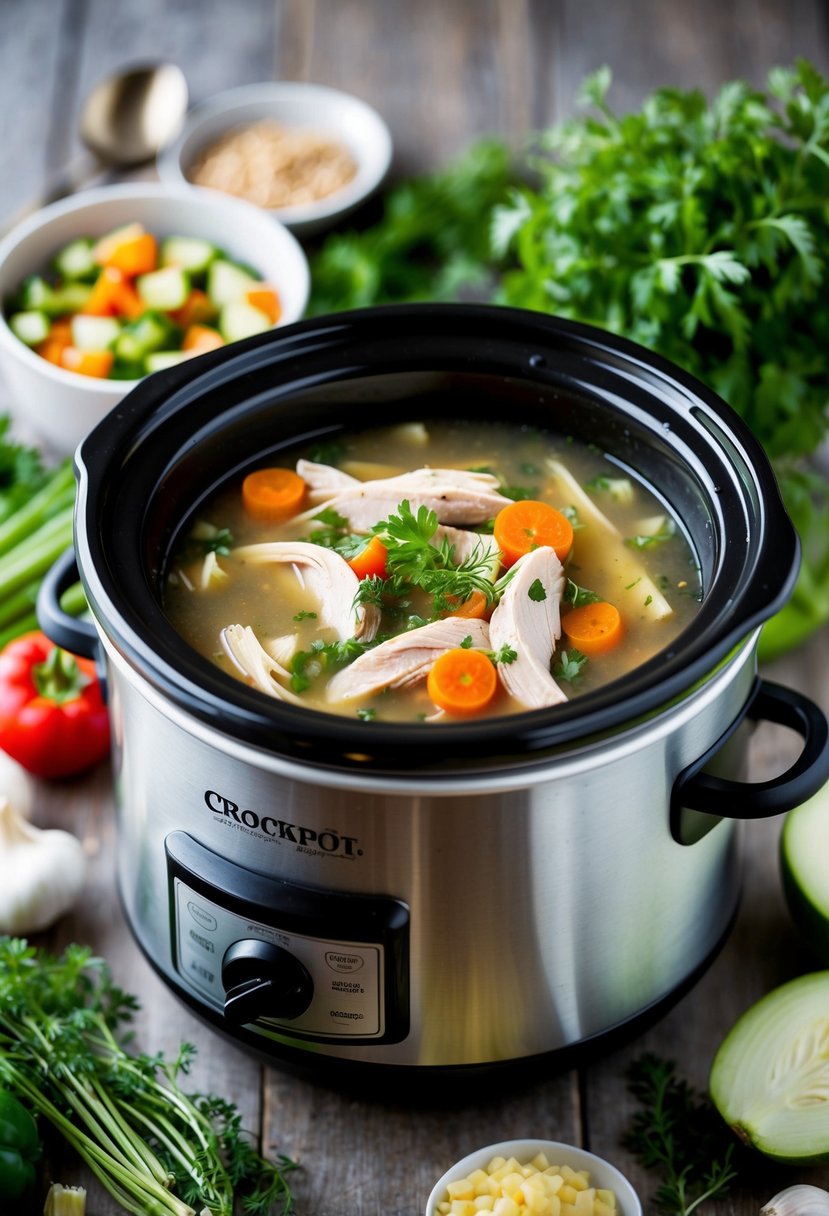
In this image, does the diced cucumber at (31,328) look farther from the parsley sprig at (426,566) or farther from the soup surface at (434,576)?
the parsley sprig at (426,566)

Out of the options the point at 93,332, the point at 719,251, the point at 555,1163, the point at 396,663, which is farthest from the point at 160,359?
the point at 555,1163

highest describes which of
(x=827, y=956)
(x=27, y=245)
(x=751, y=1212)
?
(x=27, y=245)

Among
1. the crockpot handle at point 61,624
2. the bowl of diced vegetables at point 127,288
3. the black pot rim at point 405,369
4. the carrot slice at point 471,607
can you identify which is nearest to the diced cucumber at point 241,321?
the bowl of diced vegetables at point 127,288

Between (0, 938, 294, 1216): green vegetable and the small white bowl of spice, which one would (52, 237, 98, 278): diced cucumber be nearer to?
the small white bowl of spice

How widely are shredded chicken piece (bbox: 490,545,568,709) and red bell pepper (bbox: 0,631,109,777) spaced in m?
1.00

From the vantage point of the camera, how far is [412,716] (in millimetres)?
2064

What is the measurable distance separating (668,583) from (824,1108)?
808mm

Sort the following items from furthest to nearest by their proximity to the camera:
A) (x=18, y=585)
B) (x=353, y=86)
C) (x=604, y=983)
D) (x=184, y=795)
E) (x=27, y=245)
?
(x=353, y=86)
(x=27, y=245)
(x=18, y=585)
(x=604, y=983)
(x=184, y=795)

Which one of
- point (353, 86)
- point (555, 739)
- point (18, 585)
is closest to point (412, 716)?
point (555, 739)

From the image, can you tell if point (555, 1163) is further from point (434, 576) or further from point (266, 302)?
point (266, 302)

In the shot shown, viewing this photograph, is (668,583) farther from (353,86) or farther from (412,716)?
(353,86)

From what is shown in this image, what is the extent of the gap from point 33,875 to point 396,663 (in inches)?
33.4

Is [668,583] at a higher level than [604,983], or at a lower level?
higher

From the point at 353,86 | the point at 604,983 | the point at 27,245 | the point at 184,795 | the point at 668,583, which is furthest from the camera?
the point at 353,86
